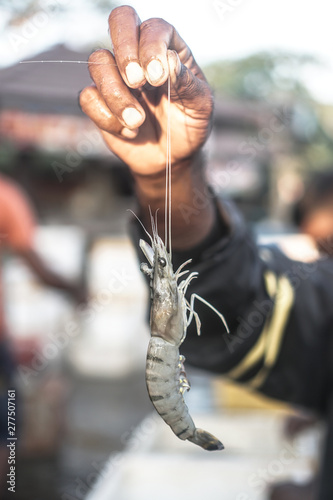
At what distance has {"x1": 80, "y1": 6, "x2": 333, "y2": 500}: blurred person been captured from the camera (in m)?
0.75

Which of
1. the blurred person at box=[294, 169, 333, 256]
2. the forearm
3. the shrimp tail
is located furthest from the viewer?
the blurred person at box=[294, 169, 333, 256]

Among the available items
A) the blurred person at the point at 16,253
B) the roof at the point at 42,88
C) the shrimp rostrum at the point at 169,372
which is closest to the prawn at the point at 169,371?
the shrimp rostrum at the point at 169,372

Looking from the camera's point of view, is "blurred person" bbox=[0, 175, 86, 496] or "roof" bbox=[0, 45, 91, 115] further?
"roof" bbox=[0, 45, 91, 115]

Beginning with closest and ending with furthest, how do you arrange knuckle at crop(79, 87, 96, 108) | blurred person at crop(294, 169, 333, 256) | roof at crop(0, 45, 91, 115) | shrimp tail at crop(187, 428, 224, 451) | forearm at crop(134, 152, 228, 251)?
shrimp tail at crop(187, 428, 224, 451) → knuckle at crop(79, 87, 96, 108) → forearm at crop(134, 152, 228, 251) → blurred person at crop(294, 169, 333, 256) → roof at crop(0, 45, 91, 115)

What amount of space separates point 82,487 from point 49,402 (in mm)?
1467

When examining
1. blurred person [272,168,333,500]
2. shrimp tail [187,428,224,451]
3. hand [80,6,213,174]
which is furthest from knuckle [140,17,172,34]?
blurred person [272,168,333,500]

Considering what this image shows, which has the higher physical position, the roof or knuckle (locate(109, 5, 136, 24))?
knuckle (locate(109, 5, 136, 24))

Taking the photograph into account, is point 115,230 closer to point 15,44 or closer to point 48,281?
point 48,281

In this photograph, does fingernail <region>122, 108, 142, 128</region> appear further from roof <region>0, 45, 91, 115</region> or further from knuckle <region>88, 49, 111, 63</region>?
roof <region>0, 45, 91, 115</region>

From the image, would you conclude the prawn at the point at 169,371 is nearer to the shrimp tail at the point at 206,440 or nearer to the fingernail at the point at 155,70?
the shrimp tail at the point at 206,440

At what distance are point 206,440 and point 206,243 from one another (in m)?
0.71

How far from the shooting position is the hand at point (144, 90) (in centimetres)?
72

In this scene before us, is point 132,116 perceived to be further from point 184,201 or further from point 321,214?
point 321,214

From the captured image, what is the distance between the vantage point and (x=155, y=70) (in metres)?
0.70
